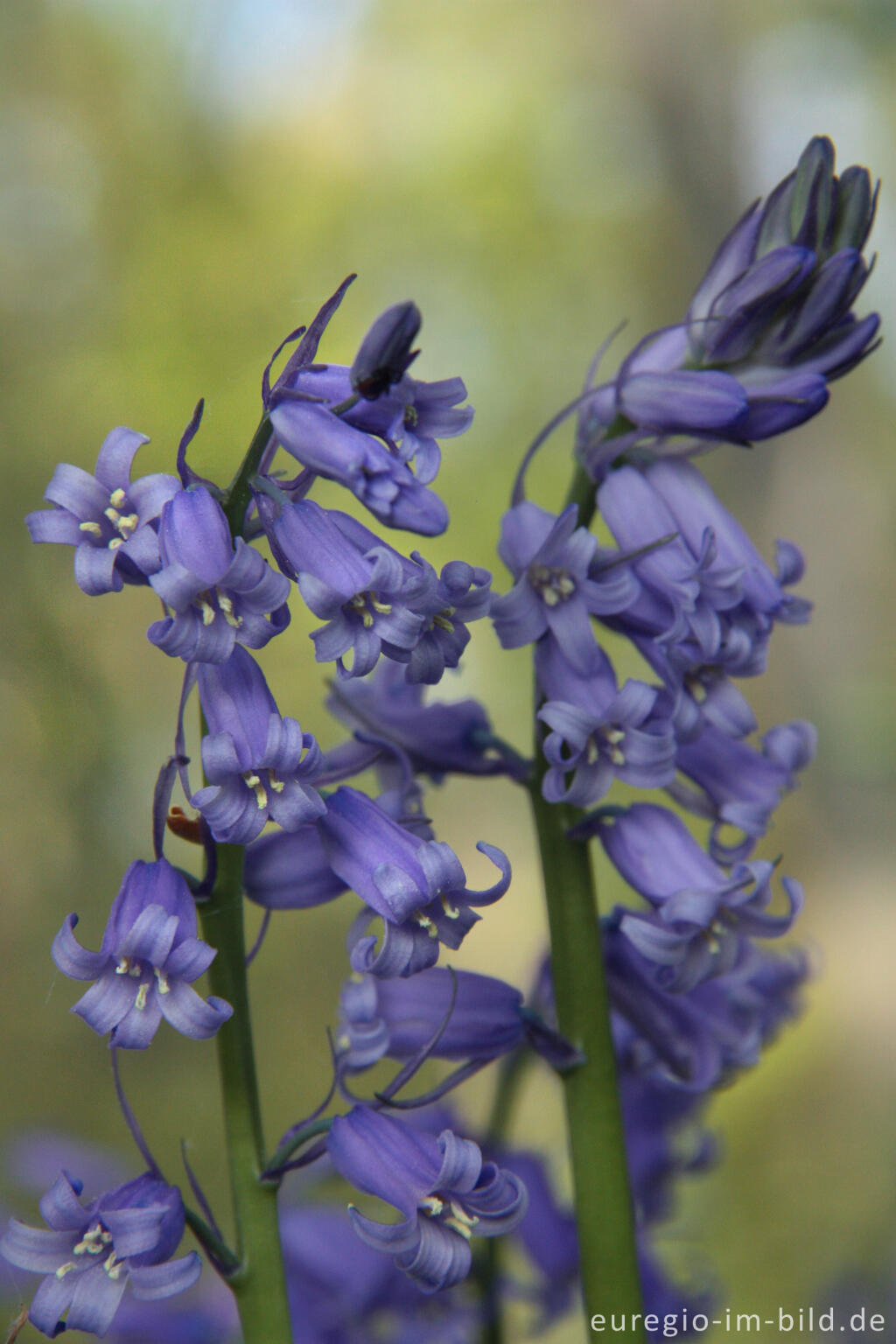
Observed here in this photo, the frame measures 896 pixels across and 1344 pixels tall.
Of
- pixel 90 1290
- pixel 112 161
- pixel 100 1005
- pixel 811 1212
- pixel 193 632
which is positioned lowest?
pixel 811 1212

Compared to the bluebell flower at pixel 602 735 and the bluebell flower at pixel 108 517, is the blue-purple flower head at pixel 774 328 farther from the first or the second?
the bluebell flower at pixel 108 517

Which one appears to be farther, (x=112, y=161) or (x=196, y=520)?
(x=112, y=161)

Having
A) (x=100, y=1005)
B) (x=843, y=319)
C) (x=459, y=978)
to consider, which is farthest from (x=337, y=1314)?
(x=843, y=319)

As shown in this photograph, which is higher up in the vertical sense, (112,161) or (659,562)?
(112,161)

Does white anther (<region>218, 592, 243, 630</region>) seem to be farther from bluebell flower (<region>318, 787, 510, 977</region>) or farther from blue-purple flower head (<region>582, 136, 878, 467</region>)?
blue-purple flower head (<region>582, 136, 878, 467</region>)

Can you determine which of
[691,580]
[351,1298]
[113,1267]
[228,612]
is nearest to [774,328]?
[691,580]

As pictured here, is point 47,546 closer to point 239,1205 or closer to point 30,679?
point 30,679

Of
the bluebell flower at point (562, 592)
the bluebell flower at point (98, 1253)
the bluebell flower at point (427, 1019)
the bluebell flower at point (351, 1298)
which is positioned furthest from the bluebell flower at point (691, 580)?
the bluebell flower at point (351, 1298)

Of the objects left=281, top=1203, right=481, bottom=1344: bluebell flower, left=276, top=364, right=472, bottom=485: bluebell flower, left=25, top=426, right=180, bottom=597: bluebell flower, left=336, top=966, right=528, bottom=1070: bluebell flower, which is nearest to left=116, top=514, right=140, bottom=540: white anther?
left=25, top=426, right=180, bottom=597: bluebell flower
